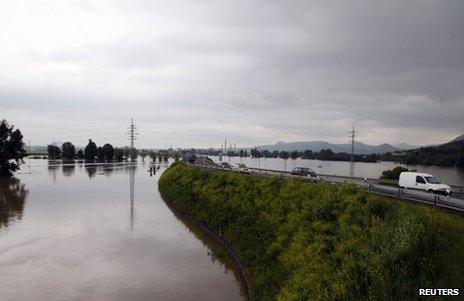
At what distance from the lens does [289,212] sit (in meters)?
23.8

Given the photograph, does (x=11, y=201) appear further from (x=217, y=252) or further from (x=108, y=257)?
(x=217, y=252)

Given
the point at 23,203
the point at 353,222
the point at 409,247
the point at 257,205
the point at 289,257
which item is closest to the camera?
the point at 409,247

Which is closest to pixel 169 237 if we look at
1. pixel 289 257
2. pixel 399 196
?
pixel 289 257

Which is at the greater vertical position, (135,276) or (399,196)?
(399,196)

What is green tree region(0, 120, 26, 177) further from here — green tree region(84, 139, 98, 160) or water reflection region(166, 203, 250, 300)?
green tree region(84, 139, 98, 160)

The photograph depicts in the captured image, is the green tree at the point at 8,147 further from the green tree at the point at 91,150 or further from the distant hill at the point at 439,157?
the distant hill at the point at 439,157

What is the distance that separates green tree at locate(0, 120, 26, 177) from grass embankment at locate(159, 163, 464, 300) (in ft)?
284

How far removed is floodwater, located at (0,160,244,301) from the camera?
70.9 feet

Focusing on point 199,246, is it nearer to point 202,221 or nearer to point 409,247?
point 202,221

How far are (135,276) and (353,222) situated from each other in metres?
14.7

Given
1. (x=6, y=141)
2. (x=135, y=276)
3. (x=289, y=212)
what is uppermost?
(x=6, y=141)

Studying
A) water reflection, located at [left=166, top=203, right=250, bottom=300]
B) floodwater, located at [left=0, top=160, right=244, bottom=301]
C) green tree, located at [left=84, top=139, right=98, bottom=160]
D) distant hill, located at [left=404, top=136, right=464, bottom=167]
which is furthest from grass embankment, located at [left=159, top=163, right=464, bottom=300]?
green tree, located at [left=84, top=139, right=98, bottom=160]

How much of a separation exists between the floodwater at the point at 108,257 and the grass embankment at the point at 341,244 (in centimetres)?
297

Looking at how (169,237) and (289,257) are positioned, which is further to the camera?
(169,237)
